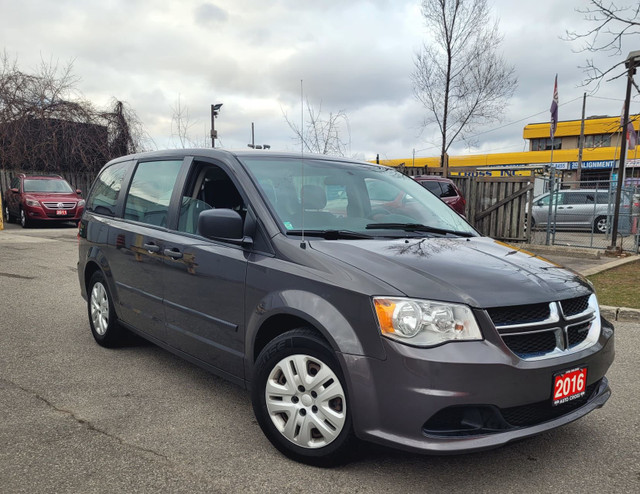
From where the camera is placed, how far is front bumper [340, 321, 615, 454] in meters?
2.34

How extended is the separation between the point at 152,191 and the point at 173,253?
0.81 meters

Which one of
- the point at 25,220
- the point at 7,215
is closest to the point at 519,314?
the point at 25,220

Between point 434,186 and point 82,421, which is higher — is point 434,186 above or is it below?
above

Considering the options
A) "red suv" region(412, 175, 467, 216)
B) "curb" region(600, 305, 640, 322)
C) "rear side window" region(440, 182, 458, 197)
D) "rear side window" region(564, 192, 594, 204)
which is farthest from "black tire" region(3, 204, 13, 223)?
"curb" region(600, 305, 640, 322)

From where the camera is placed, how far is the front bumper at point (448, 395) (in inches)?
92.0

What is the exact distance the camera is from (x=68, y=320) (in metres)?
5.78

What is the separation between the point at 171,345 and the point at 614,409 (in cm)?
307

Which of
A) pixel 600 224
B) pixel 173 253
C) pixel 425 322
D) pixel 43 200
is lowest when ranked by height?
pixel 600 224

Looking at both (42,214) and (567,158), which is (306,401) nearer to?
(42,214)

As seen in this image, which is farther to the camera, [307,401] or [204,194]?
[204,194]

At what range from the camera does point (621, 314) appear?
19.9 feet

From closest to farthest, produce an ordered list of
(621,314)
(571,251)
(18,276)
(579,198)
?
(621,314), (18,276), (571,251), (579,198)

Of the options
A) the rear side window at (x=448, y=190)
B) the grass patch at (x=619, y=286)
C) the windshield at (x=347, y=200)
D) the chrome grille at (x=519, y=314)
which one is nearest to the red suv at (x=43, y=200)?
the rear side window at (x=448, y=190)

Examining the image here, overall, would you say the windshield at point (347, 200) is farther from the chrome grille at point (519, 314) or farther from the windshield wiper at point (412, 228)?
the chrome grille at point (519, 314)
